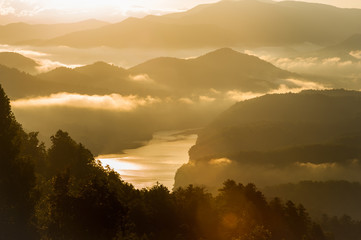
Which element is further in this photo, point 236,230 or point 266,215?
point 266,215

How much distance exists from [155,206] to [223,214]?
1394cm

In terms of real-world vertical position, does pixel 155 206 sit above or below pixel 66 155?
below

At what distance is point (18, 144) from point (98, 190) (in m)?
10.2

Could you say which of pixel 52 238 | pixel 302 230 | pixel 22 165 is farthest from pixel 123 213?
pixel 302 230

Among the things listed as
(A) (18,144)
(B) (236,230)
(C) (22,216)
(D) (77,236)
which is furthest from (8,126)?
(B) (236,230)

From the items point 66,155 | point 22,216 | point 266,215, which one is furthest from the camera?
point 266,215

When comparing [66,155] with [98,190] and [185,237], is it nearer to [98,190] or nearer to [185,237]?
[185,237]

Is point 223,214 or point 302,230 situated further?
point 302,230

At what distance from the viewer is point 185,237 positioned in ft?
239

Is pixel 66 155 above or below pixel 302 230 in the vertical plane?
above

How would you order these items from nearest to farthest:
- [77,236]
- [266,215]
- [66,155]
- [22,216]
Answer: [77,236]
[22,216]
[66,155]
[266,215]

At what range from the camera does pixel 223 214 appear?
8469cm

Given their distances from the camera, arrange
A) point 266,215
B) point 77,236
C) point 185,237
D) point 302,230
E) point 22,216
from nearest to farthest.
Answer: point 77,236 < point 22,216 < point 185,237 < point 266,215 < point 302,230

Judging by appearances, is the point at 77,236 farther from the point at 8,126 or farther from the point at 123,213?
the point at 8,126
